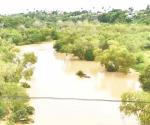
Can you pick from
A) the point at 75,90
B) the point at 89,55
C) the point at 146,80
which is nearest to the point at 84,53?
the point at 89,55

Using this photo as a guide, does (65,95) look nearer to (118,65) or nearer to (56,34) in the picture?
(118,65)

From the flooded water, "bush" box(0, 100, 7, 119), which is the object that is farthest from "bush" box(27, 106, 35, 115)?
"bush" box(0, 100, 7, 119)

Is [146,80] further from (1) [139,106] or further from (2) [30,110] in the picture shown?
(1) [139,106]

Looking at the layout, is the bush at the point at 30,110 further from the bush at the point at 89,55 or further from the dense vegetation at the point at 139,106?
the bush at the point at 89,55

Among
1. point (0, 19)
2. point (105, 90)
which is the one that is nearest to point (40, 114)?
point (105, 90)

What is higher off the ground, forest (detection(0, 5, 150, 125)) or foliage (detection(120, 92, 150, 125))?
foliage (detection(120, 92, 150, 125))

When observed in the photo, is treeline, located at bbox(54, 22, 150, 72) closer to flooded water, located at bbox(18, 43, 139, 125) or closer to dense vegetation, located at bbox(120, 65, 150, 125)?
flooded water, located at bbox(18, 43, 139, 125)
